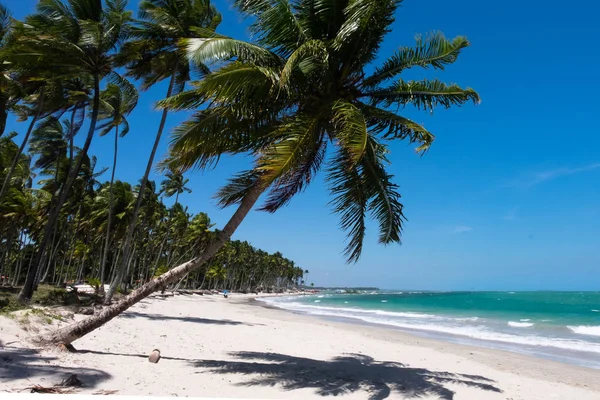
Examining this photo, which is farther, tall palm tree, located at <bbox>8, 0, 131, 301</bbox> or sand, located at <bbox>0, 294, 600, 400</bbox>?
tall palm tree, located at <bbox>8, 0, 131, 301</bbox>

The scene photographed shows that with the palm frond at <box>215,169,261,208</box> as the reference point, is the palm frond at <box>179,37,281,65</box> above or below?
above

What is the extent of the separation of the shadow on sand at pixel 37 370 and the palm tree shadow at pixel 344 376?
2.17 metres

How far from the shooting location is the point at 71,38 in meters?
11.6

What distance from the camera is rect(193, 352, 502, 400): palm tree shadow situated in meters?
6.76

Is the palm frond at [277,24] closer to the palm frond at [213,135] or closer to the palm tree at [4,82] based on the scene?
the palm frond at [213,135]

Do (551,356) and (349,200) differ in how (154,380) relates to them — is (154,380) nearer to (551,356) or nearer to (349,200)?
(349,200)

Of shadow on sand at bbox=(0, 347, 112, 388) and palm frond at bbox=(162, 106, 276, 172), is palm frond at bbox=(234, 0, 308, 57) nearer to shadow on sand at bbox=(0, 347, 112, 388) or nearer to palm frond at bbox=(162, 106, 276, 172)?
palm frond at bbox=(162, 106, 276, 172)

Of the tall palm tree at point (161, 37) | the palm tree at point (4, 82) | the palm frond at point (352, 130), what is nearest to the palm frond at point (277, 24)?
the palm frond at point (352, 130)

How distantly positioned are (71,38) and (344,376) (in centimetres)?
1202

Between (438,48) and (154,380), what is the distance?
25.2 feet

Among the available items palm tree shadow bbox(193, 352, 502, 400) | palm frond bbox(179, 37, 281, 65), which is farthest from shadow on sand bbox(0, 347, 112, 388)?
palm frond bbox(179, 37, 281, 65)

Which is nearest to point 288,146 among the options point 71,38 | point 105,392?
point 105,392

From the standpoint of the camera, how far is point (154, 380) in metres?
6.03

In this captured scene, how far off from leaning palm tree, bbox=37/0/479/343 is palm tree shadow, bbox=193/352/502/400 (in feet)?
7.66
